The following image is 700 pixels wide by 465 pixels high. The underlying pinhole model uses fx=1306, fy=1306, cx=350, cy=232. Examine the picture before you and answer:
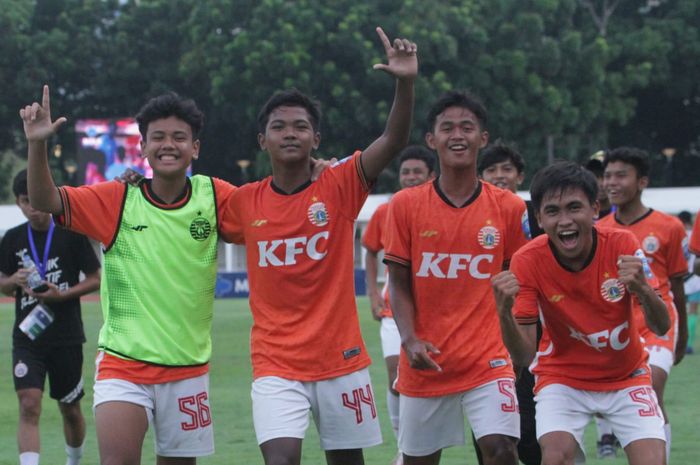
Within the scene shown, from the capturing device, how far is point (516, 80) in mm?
46469

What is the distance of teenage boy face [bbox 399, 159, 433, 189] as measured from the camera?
415 inches

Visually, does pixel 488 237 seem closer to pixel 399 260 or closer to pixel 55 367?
pixel 399 260

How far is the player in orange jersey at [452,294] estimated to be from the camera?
7047mm

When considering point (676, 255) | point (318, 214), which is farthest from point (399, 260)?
point (676, 255)

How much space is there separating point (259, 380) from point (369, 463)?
3.29 m

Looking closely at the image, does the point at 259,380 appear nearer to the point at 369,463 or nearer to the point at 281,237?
the point at 281,237

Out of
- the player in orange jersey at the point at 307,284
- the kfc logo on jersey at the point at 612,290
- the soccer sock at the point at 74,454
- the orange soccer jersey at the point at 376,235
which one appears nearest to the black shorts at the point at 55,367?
the soccer sock at the point at 74,454

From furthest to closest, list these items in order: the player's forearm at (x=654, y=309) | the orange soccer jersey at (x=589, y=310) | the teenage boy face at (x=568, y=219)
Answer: the orange soccer jersey at (x=589, y=310) < the teenage boy face at (x=568, y=219) < the player's forearm at (x=654, y=309)

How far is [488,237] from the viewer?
7148 mm

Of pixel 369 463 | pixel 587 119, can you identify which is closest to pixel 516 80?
pixel 587 119

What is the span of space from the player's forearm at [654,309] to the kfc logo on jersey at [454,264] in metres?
1.06

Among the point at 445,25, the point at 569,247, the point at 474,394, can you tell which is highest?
the point at 445,25

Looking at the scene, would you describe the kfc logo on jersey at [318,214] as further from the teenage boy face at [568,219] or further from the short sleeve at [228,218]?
the teenage boy face at [568,219]

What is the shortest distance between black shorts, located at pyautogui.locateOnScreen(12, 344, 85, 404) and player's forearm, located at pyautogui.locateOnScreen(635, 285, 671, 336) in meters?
4.68
